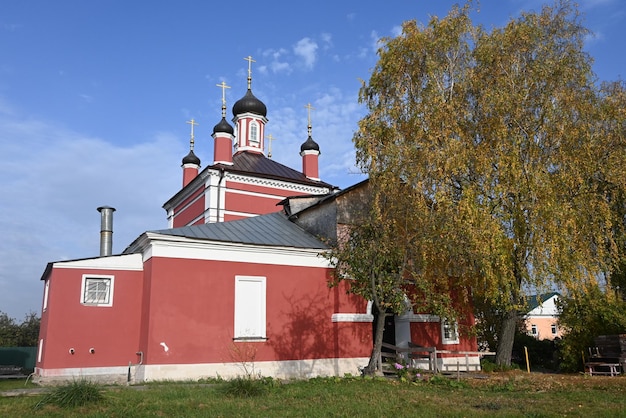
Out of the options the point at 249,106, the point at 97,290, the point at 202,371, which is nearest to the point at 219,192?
the point at 249,106

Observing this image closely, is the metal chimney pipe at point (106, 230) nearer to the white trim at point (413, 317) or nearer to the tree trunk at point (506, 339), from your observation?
the white trim at point (413, 317)

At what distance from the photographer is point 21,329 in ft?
97.7

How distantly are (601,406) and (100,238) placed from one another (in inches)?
717

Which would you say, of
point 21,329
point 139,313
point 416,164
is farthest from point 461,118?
point 21,329

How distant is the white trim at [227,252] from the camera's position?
1541 cm

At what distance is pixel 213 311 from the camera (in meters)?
15.7

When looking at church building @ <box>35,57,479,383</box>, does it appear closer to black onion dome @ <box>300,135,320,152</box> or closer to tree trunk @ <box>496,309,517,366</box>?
tree trunk @ <box>496,309,517,366</box>

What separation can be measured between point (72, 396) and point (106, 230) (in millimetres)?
12859

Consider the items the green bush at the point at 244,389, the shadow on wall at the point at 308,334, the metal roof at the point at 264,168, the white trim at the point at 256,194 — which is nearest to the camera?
the green bush at the point at 244,389

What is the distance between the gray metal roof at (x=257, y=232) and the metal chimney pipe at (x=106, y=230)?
17.7 feet

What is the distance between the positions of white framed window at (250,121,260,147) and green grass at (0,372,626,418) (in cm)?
2094

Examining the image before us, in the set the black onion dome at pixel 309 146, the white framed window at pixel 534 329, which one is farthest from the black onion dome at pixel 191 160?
the white framed window at pixel 534 329

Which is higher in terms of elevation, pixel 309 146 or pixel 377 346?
pixel 309 146

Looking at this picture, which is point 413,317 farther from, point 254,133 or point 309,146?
point 254,133
